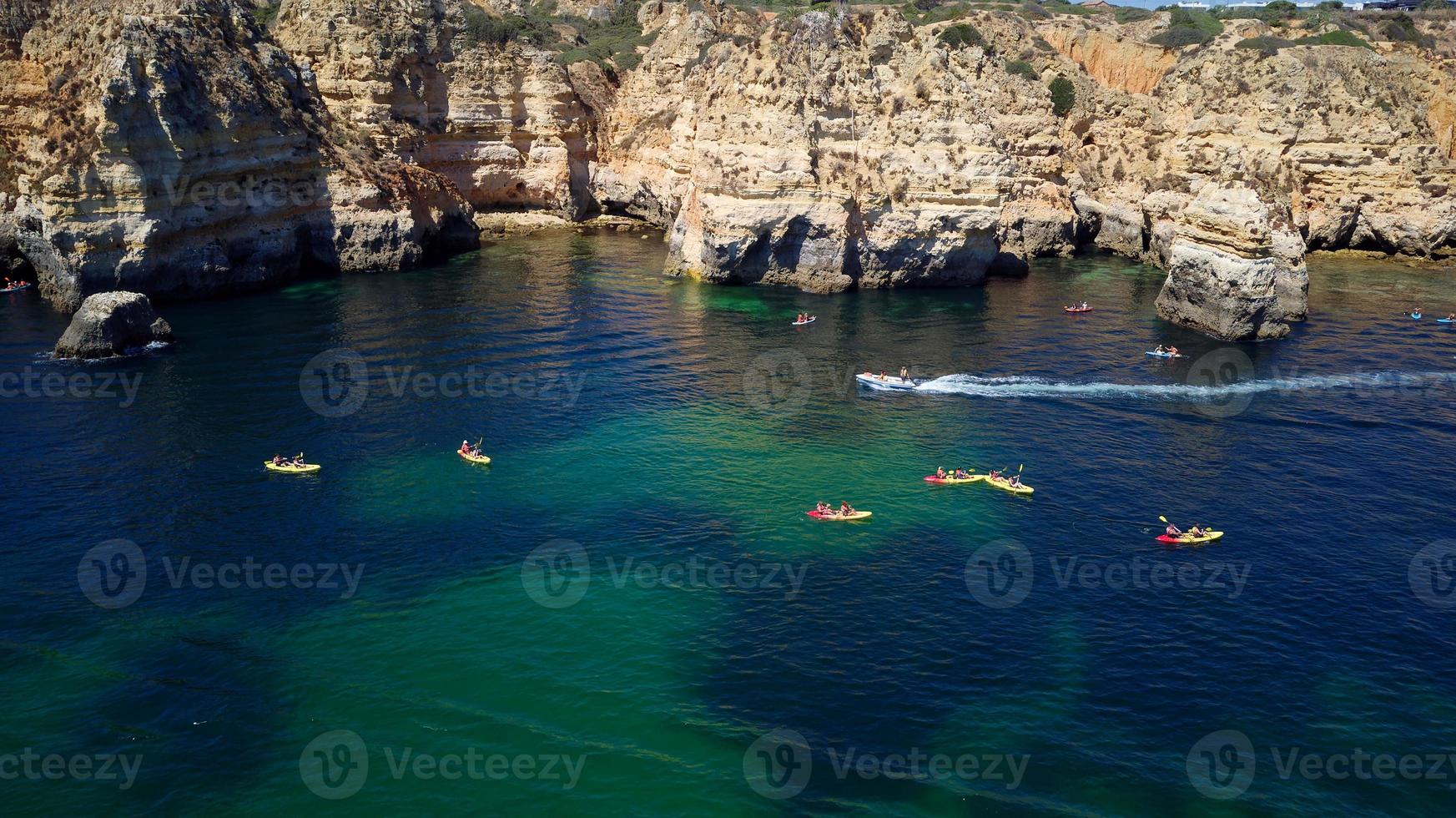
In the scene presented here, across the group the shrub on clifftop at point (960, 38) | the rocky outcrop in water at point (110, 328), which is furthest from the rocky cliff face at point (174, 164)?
the shrub on clifftop at point (960, 38)

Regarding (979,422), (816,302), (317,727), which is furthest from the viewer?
(816,302)

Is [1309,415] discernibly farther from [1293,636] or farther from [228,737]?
[228,737]

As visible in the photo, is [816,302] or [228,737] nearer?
[228,737]

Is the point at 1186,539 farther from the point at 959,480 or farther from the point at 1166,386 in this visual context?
the point at 1166,386

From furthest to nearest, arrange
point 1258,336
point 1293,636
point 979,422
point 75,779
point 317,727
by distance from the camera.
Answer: point 1258,336, point 979,422, point 1293,636, point 317,727, point 75,779

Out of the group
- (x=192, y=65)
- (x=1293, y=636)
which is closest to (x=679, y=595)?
(x=1293, y=636)
